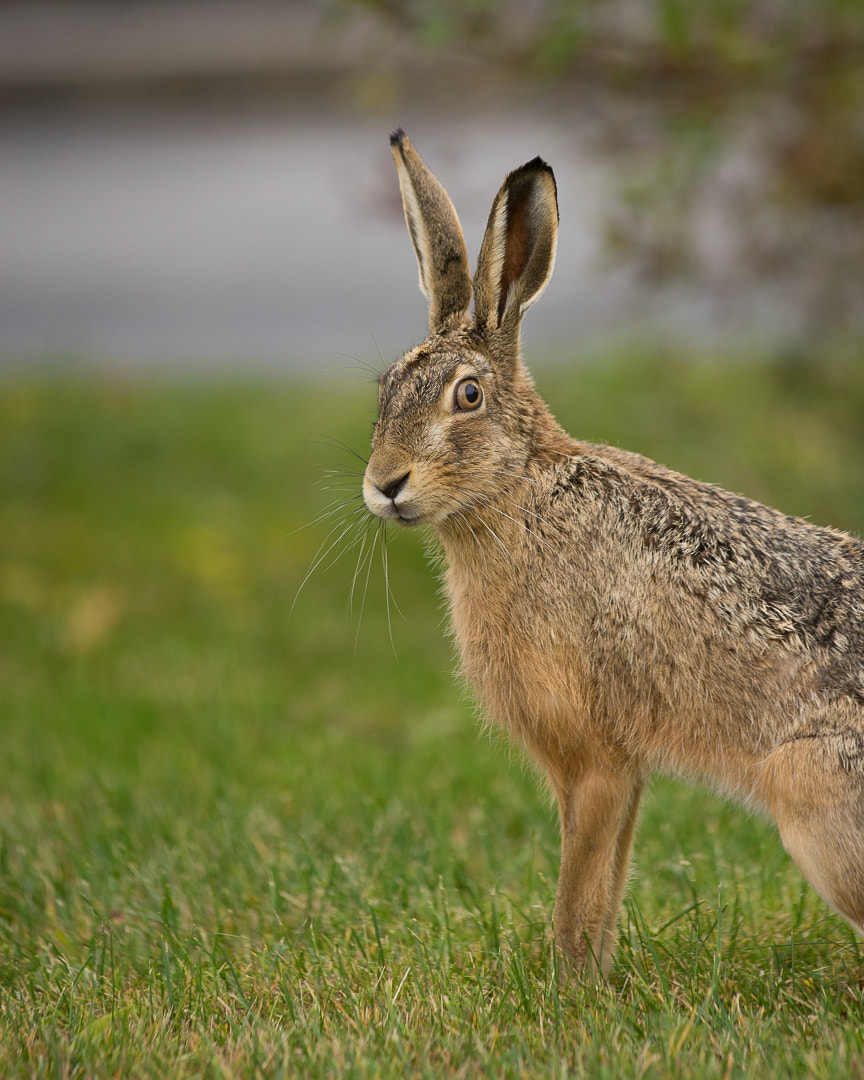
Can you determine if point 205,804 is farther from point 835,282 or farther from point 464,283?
point 835,282

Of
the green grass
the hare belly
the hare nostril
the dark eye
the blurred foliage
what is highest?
the blurred foliage

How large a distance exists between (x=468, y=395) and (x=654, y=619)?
2.54 ft

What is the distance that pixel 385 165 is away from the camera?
5.48 metres

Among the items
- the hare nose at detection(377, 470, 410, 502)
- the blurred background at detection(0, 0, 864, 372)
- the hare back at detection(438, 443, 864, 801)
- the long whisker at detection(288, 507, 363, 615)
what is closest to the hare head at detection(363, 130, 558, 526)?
the hare nose at detection(377, 470, 410, 502)

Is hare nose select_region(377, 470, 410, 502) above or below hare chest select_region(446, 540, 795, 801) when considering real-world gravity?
above

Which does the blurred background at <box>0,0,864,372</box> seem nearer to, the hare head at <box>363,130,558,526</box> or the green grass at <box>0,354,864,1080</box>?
the green grass at <box>0,354,864,1080</box>

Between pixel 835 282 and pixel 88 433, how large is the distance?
4488mm

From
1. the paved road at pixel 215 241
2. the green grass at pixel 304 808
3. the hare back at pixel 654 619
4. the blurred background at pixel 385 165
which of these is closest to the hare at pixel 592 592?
the hare back at pixel 654 619


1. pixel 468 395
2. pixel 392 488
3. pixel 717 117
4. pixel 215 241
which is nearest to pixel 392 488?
pixel 392 488

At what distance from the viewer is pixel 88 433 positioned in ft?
27.1

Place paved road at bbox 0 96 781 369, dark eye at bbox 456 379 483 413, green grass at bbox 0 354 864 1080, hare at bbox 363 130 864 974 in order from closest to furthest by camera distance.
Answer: green grass at bbox 0 354 864 1080, hare at bbox 363 130 864 974, dark eye at bbox 456 379 483 413, paved road at bbox 0 96 781 369

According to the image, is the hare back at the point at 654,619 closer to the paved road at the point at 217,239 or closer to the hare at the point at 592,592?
the hare at the point at 592,592

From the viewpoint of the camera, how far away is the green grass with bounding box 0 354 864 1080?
306 cm

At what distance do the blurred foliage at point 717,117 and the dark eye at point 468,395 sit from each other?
150 cm
